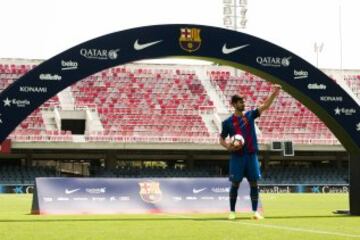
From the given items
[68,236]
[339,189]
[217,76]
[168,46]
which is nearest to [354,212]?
[168,46]

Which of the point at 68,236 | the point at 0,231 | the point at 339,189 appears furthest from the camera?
the point at 339,189

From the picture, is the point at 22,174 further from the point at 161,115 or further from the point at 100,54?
the point at 100,54

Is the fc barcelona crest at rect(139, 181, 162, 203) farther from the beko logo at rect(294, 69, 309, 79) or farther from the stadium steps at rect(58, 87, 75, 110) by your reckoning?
the stadium steps at rect(58, 87, 75, 110)

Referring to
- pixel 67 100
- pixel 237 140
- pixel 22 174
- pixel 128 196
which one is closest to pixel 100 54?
pixel 237 140

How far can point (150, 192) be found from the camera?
16.7 meters

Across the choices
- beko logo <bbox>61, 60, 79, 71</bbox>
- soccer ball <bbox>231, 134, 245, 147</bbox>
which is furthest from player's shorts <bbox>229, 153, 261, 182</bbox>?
beko logo <bbox>61, 60, 79, 71</bbox>

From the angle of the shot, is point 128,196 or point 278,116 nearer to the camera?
point 128,196

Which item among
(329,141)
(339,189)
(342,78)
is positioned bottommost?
(339,189)

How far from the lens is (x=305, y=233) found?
29.5 feet

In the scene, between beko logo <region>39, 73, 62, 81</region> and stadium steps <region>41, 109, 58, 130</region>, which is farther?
stadium steps <region>41, 109, 58, 130</region>

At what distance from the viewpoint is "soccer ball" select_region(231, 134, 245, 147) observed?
1191 centimetres

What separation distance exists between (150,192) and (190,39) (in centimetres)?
452

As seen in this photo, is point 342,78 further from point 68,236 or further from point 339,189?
point 68,236

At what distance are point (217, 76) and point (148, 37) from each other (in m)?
49.9
